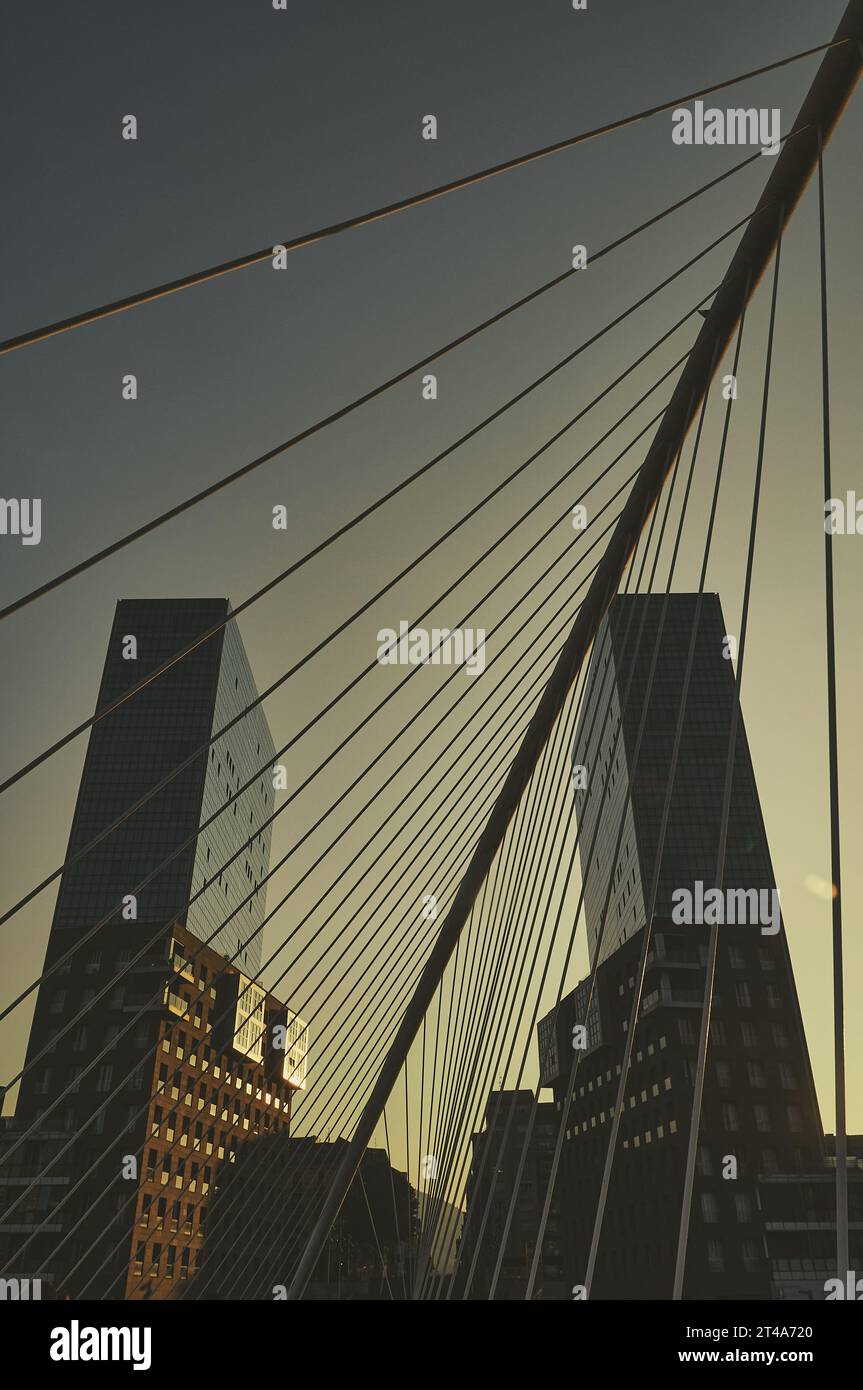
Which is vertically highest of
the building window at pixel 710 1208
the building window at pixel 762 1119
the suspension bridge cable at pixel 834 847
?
the suspension bridge cable at pixel 834 847

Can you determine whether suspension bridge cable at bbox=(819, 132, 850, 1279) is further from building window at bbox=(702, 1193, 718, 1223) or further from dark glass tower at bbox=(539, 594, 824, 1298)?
building window at bbox=(702, 1193, 718, 1223)

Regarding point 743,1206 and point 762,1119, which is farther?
point 762,1119

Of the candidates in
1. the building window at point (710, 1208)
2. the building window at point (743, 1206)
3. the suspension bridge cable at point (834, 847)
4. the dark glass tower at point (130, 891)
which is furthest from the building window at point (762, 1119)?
the suspension bridge cable at point (834, 847)

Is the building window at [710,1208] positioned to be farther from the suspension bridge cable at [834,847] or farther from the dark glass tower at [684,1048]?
the suspension bridge cable at [834,847]

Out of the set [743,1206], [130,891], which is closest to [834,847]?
[743,1206]

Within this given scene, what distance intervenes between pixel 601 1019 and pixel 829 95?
7423cm

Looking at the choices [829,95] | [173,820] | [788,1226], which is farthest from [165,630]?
[829,95]

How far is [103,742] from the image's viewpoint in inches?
3767

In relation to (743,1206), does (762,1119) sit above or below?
above

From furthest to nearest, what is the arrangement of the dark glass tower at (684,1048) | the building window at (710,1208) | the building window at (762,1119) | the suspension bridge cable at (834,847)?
the building window at (762,1119) < the dark glass tower at (684,1048) < the building window at (710,1208) < the suspension bridge cable at (834,847)

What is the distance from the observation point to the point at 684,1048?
213ft

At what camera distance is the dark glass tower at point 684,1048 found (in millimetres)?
57656

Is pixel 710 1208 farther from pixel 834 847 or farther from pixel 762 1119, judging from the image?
pixel 834 847

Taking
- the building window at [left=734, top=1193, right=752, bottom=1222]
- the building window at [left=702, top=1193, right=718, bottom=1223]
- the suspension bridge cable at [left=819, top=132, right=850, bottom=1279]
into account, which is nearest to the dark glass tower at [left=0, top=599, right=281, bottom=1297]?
the building window at [left=702, top=1193, right=718, bottom=1223]
